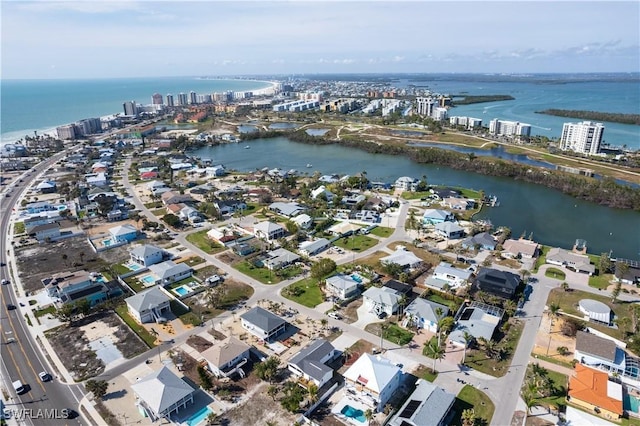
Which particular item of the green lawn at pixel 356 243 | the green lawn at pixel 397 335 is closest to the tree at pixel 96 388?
the green lawn at pixel 397 335

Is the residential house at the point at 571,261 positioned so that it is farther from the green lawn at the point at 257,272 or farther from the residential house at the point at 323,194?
the residential house at the point at 323,194

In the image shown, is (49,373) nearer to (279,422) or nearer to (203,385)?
(203,385)

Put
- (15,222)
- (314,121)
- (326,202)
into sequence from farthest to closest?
(314,121), (326,202), (15,222)

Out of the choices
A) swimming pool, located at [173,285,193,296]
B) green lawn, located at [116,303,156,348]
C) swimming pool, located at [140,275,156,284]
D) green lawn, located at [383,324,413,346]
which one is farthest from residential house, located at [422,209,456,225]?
green lawn, located at [116,303,156,348]

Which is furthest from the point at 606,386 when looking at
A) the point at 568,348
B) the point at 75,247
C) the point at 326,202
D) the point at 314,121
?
the point at 314,121

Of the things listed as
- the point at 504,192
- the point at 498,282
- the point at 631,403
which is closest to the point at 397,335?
the point at 498,282

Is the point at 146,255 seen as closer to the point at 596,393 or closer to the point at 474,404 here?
the point at 474,404
